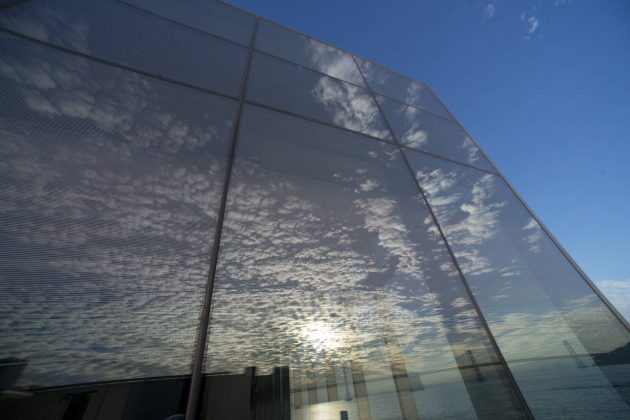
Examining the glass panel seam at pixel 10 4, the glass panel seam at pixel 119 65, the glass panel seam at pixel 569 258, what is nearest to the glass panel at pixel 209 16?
the glass panel seam at pixel 10 4

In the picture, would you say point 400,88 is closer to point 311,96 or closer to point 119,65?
point 311,96

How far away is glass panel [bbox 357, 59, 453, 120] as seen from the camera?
2.71 m

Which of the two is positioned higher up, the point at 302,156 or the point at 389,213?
the point at 302,156

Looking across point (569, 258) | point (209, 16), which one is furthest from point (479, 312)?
point (209, 16)

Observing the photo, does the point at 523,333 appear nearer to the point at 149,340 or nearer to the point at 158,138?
the point at 149,340

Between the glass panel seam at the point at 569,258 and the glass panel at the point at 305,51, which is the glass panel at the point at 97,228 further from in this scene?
the glass panel seam at the point at 569,258

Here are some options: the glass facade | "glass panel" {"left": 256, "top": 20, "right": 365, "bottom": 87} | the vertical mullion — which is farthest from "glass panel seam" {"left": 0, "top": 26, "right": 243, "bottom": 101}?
"glass panel" {"left": 256, "top": 20, "right": 365, "bottom": 87}

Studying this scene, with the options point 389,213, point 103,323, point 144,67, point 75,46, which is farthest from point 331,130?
point 103,323

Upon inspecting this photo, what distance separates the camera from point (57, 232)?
86 centimetres

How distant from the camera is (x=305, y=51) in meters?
2.46

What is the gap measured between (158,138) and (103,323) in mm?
815

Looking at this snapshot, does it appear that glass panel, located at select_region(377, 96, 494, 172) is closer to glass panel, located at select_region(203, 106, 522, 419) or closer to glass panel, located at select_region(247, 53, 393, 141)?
glass panel, located at select_region(247, 53, 393, 141)

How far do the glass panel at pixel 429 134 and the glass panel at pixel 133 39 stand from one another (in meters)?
1.35

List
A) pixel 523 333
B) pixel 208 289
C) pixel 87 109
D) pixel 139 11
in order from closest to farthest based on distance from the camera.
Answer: pixel 208 289
pixel 87 109
pixel 523 333
pixel 139 11
